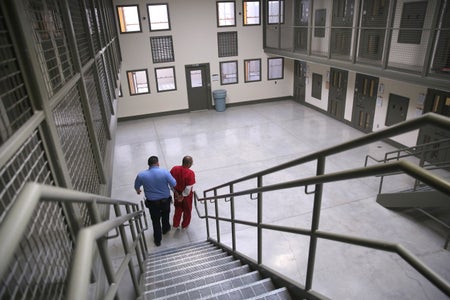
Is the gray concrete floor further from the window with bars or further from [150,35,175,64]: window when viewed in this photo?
the window with bars

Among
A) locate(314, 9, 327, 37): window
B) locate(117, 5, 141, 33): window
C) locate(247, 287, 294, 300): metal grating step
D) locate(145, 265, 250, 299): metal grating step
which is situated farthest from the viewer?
locate(117, 5, 141, 33): window

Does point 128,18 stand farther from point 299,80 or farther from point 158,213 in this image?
point 158,213

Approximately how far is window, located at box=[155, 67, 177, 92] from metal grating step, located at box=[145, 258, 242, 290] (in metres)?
9.84

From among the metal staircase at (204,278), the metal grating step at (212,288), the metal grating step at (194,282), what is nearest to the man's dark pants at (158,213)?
the metal staircase at (204,278)

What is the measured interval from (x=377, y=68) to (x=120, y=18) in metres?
9.04

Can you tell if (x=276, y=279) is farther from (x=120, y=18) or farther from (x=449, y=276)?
(x=120, y=18)

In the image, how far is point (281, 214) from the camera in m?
5.86

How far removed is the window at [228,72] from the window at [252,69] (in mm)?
496

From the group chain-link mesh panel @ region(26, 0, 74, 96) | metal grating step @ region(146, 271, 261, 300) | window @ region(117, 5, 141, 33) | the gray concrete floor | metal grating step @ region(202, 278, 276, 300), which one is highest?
window @ region(117, 5, 141, 33)

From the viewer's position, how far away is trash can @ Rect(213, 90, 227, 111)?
499 inches

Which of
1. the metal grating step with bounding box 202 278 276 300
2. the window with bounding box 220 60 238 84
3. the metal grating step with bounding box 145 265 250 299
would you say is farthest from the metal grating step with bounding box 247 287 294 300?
the window with bounding box 220 60 238 84

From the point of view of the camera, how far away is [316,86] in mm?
12016

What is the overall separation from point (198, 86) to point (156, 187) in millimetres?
8788

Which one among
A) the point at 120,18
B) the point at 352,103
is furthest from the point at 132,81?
the point at 352,103
